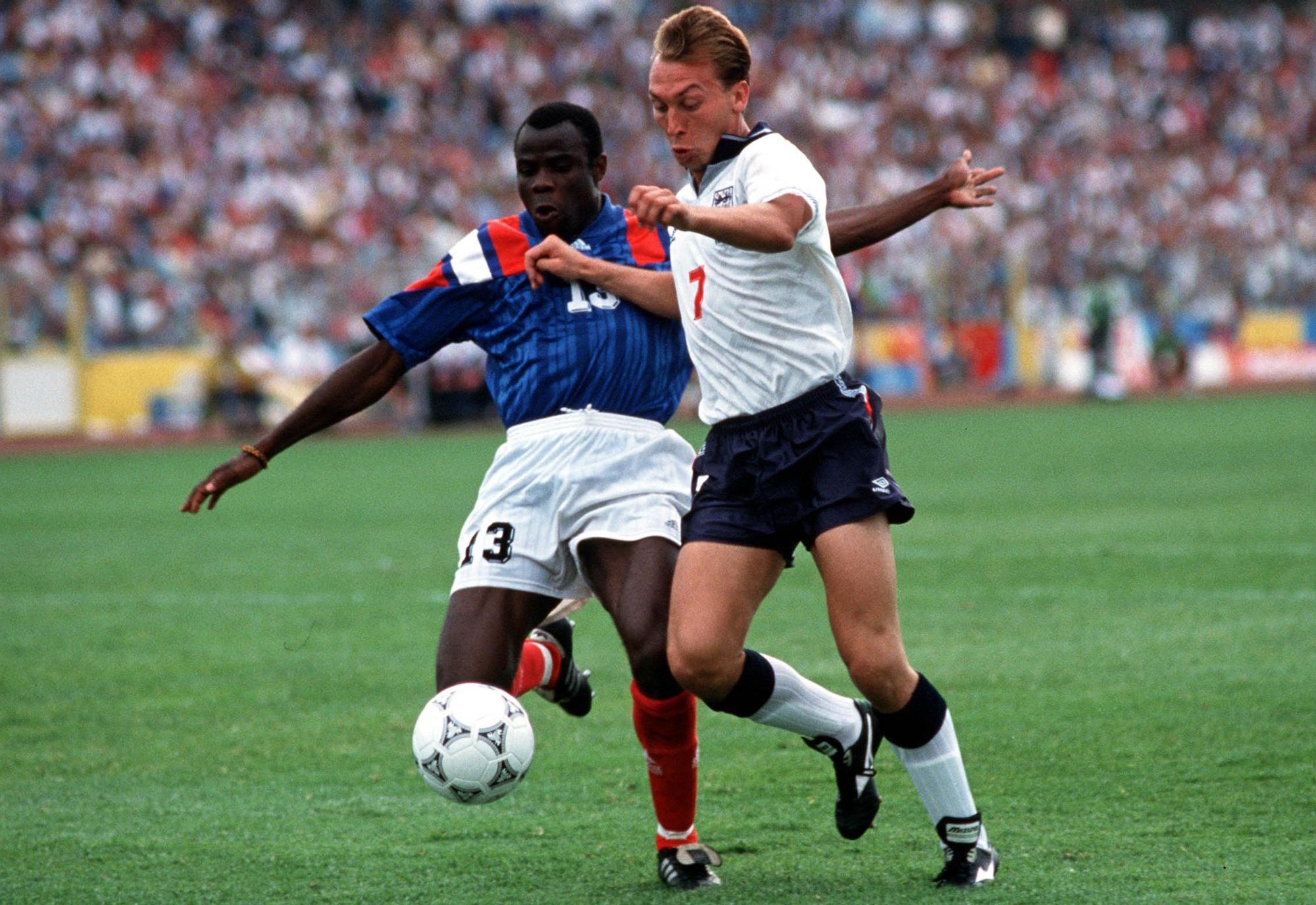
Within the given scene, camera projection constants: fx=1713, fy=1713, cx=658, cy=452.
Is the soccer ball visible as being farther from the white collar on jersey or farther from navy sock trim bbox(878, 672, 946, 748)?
the white collar on jersey

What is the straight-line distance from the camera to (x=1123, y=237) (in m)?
33.6

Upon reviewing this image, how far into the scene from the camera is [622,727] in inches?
265

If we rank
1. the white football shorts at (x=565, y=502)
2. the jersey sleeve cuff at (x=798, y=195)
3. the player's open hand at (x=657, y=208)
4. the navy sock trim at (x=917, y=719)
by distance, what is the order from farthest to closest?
1. the white football shorts at (x=565, y=502)
2. the navy sock trim at (x=917, y=719)
3. the jersey sleeve cuff at (x=798, y=195)
4. the player's open hand at (x=657, y=208)

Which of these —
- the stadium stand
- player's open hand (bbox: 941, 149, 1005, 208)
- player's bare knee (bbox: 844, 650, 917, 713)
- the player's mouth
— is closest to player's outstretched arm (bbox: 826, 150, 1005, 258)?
player's open hand (bbox: 941, 149, 1005, 208)

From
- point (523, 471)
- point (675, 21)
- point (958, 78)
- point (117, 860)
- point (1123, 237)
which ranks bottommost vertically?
point (117, 860)

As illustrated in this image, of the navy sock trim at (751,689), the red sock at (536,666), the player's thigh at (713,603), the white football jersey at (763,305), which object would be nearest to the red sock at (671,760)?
the navy sock trim at (751,689)

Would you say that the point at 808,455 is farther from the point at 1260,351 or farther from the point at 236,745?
the point at 1260,351

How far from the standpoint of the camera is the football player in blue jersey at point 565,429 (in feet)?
15.4

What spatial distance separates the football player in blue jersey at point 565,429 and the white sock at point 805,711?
27cm

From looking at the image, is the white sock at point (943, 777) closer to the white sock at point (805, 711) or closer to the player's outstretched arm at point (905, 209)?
the white sock at point (805, 711)

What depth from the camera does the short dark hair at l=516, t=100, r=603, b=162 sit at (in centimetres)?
492

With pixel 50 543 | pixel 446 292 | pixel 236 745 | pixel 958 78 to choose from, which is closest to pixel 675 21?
pixel 446 292

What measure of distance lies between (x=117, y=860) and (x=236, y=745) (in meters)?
1.62

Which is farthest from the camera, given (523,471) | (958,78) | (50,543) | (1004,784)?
(958,78)
